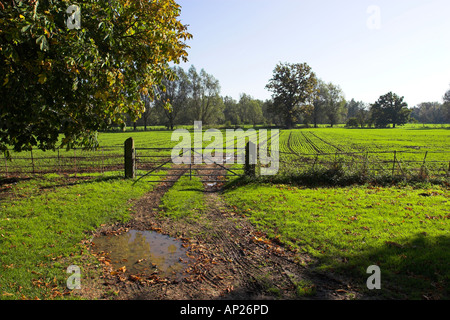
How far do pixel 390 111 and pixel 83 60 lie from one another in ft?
422

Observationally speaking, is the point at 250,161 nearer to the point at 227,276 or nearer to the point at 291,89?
the point at 227,276

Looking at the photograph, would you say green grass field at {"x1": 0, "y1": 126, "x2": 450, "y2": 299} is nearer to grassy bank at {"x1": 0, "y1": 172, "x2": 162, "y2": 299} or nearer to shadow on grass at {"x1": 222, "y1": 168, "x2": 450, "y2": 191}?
grassy bank at {"x1": 0, "y1": 172, "x2": 162, "y2": 299}

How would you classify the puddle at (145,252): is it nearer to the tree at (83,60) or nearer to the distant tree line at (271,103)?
the tree at (83,60)

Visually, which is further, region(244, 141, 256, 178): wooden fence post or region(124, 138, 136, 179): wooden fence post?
region(124, 138, 136, 179): wooden fence post

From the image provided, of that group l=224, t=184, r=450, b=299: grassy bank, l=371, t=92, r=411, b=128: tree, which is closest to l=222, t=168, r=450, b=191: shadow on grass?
l=224, t=184, r=450, b=299: grassy bank

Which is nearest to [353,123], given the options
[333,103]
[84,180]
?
[333,103]

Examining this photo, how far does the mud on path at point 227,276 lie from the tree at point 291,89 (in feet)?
297

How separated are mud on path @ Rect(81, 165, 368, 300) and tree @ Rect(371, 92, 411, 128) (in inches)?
4783

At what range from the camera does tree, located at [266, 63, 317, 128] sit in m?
95.2

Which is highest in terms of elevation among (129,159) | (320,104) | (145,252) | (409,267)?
(320,104)

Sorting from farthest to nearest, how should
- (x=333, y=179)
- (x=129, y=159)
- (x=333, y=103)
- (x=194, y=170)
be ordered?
1. (x=333, y=103)
2. (x=194, y=170)
3. (x=129, y=159)
4. (x=333, y=179)

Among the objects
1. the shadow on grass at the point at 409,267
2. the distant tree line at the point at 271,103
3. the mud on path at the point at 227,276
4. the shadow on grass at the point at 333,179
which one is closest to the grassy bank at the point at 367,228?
the shadow on grass at the point at 409,267

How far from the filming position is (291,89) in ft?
320
